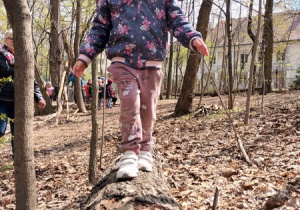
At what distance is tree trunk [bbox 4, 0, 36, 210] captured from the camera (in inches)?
79.0

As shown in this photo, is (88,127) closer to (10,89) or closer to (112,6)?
(10,89)

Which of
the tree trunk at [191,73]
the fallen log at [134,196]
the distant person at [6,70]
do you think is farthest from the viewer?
the tree trunk at [191,73]

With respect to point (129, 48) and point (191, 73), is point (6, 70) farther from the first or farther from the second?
point (191, 73)

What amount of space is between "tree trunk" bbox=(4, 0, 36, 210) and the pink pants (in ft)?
2.09

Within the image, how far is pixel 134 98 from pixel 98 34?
674mm

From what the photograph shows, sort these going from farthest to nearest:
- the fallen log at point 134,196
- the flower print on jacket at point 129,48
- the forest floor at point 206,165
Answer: the forest floor at point 206,165 < the flower print on jacket at point 129,48 < the fallen log at point 134,196

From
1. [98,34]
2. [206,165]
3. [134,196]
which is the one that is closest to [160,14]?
[98,34]

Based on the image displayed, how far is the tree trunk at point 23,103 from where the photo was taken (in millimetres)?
2006

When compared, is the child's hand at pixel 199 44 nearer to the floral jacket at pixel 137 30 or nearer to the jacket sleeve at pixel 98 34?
the floral jacket at pixel 137 30

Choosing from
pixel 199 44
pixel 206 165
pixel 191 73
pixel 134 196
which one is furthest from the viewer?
pixel 191 73

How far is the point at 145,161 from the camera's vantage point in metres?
2.36

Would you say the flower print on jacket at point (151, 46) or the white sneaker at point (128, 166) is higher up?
the flower print on jacket at point (151, 46)

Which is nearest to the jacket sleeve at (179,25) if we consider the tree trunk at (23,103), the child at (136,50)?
the child at (136,50)

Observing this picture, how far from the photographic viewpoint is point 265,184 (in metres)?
2.72
